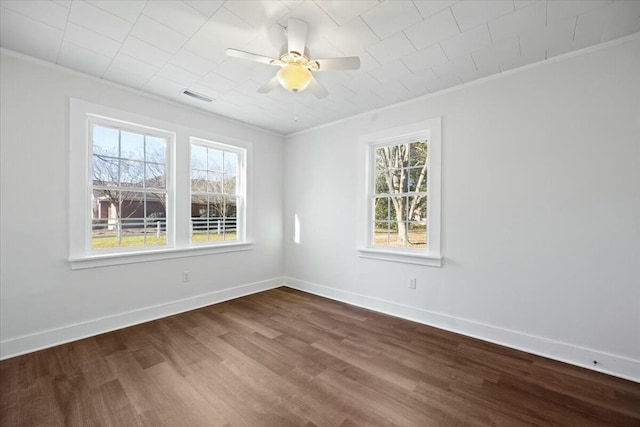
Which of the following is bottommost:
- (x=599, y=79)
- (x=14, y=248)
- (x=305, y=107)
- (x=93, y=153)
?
(x=14, y=248)

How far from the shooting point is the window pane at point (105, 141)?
115 inches

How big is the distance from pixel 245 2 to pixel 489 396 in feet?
10.2

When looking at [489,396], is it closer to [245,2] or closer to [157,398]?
[157,398]

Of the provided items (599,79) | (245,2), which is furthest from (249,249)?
(599,79)

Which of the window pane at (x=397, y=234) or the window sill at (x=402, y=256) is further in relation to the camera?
the window pane at (x=397, y=234)

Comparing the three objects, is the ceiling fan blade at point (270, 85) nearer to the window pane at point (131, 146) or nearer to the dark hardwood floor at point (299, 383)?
the window pane at point (131, 146)

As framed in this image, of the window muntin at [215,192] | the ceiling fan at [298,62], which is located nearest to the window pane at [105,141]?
the window muntin at [215,192]

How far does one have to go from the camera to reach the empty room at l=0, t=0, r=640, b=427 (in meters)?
1.87

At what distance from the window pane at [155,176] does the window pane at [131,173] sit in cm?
6

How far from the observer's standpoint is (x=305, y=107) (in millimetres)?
3504

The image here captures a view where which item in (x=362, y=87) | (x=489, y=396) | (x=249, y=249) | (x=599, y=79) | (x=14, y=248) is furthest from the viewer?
(x=249, y=249)

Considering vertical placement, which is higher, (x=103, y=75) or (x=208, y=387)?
(x=103, y=75)

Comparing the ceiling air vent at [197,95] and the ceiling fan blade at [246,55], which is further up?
the ceiling air vent at [197,95]

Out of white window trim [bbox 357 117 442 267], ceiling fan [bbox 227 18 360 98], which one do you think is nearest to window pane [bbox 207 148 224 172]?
white window trim [bbox 357 117 442 267]
